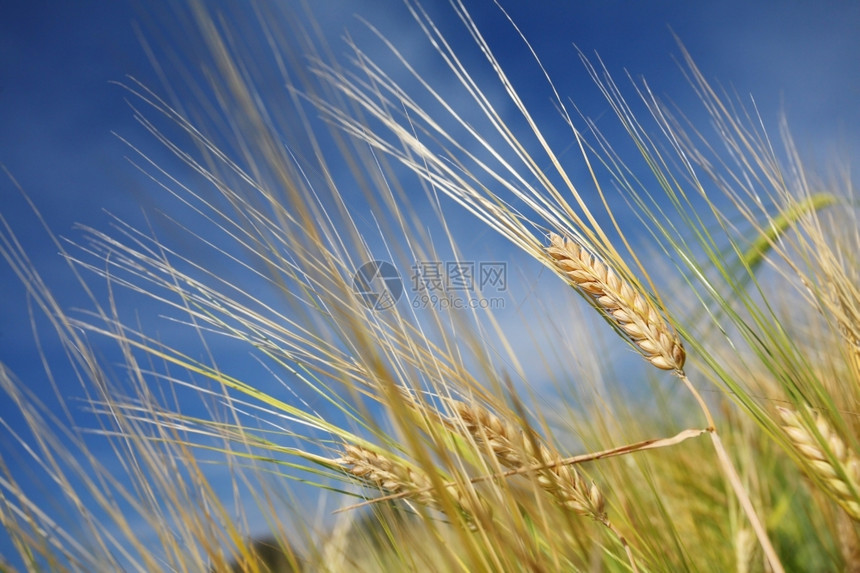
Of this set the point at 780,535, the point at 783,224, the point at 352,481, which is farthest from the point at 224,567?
the point at 783,224

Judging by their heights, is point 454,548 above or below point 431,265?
below

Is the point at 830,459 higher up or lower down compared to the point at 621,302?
lower down

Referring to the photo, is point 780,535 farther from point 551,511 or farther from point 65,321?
point 65,321

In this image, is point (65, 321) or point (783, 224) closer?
point (65, 321)

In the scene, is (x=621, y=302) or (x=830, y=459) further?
(x=621, y=302)

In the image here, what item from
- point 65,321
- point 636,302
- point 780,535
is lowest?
point 780,535
